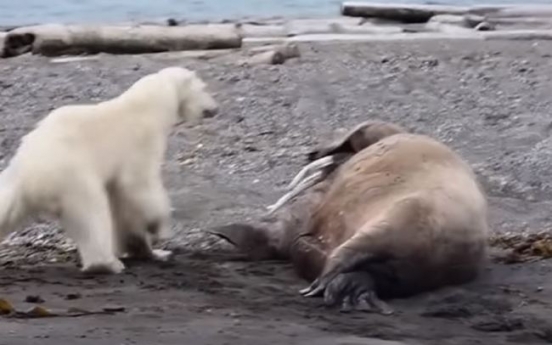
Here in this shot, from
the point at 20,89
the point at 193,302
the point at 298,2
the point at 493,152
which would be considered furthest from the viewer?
the point at 298,2

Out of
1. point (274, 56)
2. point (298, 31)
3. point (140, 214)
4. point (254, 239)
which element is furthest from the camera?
point (298, 31)

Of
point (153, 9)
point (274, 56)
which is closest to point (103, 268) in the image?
point (274, 56)

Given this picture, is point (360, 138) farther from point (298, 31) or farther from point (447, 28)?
point (298, 31)

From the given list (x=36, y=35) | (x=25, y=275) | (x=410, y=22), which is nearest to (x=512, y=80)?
(x=36, y=35)

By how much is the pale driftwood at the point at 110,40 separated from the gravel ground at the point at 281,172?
306 millimetres

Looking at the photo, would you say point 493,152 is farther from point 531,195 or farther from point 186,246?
point 186,246

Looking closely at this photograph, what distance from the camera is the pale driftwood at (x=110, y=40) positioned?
43.1ft

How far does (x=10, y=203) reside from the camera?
19.0 ft

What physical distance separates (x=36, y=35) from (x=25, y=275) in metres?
7.60

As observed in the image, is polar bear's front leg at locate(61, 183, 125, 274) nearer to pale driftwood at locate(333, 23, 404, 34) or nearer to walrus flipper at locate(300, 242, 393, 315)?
walrus flipper at locate(300, 242, 393, 315)

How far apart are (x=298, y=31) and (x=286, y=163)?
7.70 meters

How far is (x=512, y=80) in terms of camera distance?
12.0 m

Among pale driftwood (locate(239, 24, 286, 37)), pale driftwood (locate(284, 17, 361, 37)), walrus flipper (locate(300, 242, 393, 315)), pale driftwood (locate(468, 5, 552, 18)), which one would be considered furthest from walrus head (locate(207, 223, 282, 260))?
pale driftwood (locate(468, 5, 552, 18))

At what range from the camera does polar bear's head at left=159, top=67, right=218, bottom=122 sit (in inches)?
261
